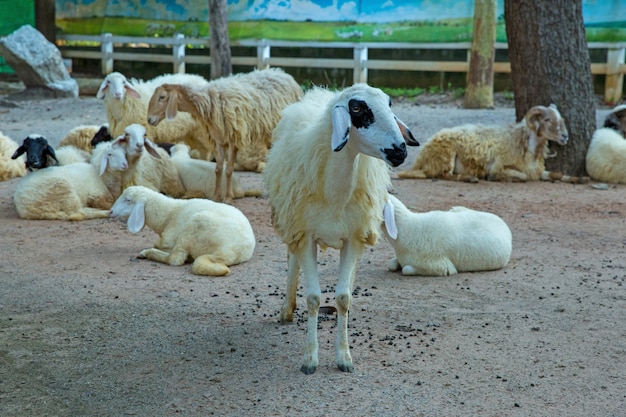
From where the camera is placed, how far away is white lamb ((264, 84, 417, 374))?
4320 millimetres

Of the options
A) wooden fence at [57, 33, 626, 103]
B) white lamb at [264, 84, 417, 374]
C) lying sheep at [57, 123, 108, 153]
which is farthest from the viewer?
wooden fence at [57, 33, 626, 103]

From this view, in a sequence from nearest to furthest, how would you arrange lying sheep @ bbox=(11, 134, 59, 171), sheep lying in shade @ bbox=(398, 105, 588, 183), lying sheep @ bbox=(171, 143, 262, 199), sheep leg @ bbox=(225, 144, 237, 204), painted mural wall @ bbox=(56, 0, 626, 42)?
lying sheep @ bbox=(11, 134, 59, 171) → sheep leg @ bbox=(225, 144, 237, 204) → lying sheep @ bbox=(171, 143, 262, 199) → sheep lying in shade @ bbox=(398, 105, 588, 183) → painted mural wall @ bbox=(56, 0, 626, 42)

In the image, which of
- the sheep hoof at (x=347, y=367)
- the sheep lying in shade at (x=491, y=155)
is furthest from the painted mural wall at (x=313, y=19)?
the sheep hoof at (x=347, y=367)

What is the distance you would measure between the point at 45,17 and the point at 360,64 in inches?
376

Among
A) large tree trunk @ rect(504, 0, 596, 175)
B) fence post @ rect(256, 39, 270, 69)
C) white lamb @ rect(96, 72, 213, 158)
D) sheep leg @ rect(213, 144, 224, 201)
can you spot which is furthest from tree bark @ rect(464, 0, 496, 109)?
sheep leg @ rect(213, 144, 224, 201)

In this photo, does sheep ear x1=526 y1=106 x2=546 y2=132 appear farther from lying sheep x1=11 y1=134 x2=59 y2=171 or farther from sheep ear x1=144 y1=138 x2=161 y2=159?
lying sheep x1=11 y1=134 x2=59 y2=171

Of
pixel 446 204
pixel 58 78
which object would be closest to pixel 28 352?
pixel 446 204

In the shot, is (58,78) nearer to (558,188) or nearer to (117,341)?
Answer: (558,188)

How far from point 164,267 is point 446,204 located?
388 cm

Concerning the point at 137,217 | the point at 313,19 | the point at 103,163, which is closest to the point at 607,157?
the point at 103,163

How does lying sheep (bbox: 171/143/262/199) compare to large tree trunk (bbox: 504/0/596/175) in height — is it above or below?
below

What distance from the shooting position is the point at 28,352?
186 inches

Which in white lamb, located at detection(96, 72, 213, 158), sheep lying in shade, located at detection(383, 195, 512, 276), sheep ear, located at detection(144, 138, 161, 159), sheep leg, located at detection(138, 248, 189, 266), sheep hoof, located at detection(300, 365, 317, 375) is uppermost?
white lamb, located at detection(96, 72, 213, 158)

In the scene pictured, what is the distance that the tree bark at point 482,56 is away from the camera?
1683cm
